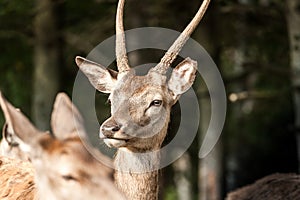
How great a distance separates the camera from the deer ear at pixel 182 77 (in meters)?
9.97

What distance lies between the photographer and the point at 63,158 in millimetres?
6719

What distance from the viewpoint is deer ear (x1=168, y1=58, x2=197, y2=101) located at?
9968mm

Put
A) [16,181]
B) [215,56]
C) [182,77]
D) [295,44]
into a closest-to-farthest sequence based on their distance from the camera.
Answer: [16,181]
[182,77]
[295,44]
[215,56]

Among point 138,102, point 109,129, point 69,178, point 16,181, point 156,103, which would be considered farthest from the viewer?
point 156,103

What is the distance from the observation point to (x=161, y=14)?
65.2 ft

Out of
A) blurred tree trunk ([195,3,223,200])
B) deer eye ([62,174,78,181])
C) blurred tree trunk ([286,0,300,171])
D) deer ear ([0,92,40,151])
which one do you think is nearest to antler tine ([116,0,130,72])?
deer ear ([0,92,40,151])

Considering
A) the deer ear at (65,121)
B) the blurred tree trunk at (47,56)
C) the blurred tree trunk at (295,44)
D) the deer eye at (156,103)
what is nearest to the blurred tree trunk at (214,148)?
the blurred tree trunk at (295,44)

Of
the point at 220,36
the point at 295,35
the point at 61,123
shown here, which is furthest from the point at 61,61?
the point at 61,123

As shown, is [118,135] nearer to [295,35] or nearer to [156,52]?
[295,35]

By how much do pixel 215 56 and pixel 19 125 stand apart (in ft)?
40.1

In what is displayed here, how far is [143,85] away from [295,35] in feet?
25.6

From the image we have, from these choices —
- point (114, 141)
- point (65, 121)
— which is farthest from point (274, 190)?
point (65, 121)

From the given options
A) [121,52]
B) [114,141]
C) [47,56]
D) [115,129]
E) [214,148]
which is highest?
[121,52]

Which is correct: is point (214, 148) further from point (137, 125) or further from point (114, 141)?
point (114, 141)
